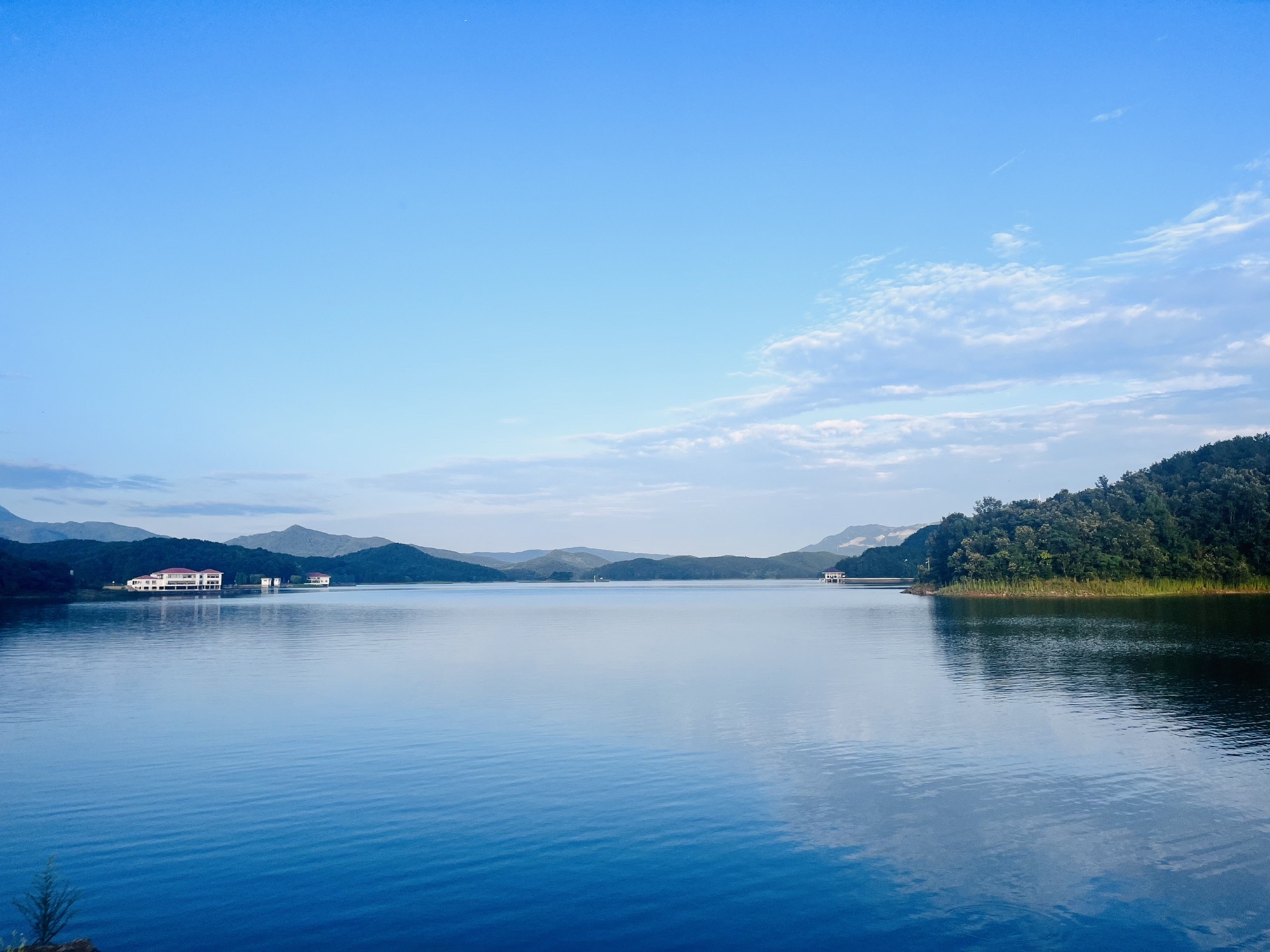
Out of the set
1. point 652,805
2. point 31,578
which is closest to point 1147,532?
point 652,805

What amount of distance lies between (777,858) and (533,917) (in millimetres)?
6876

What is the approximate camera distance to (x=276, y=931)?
16438 millimetres

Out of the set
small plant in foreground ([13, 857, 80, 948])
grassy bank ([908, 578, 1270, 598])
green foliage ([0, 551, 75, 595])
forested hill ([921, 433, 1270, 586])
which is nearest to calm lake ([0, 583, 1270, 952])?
small plant in foreground ([13, 857, 80, 948])

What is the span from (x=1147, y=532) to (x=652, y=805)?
15014cm

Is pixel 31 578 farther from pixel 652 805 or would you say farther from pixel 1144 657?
pixel 1144 657

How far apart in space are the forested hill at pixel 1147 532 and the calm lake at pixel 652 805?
94.3 meters

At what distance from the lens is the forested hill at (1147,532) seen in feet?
462

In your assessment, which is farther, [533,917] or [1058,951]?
[533,917]

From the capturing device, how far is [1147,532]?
143125mm

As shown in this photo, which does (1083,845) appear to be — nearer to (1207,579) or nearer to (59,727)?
(59,727)

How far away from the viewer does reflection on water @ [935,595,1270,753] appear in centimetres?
Answer: 4006

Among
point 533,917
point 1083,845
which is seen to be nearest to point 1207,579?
point 1083,845

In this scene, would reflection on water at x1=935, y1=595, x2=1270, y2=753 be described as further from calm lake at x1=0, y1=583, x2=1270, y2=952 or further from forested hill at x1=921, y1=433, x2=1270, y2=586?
forested hill at x1=921, y1=433, x2=1270, y2=586

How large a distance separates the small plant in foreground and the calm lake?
1.45ft
